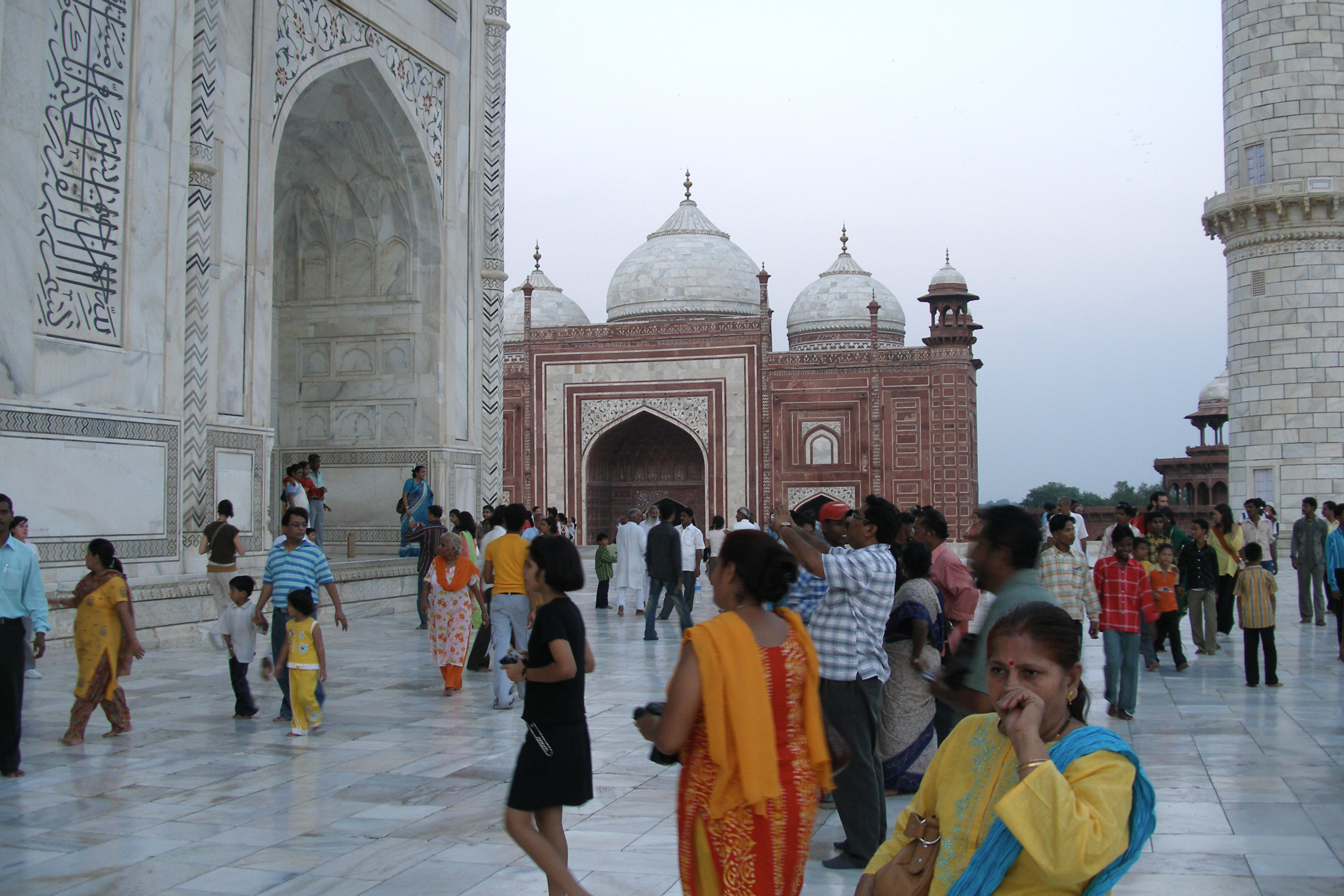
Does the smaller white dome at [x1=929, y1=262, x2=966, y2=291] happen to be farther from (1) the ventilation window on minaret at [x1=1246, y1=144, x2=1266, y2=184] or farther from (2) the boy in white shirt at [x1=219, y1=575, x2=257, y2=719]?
(2) the boy in white shirt at [x1=219, y1=575, x2=257, y2=719]

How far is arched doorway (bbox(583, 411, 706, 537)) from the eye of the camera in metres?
28.1

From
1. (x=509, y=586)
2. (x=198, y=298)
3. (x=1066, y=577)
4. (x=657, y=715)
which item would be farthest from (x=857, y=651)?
(x=198, y=298)

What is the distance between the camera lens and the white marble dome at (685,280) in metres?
29.3

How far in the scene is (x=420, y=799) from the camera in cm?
457

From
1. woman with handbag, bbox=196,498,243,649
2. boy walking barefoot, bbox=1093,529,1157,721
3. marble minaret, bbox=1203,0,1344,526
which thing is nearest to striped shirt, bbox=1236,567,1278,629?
boy walking barefoot, bbox=1093,529,1157,721

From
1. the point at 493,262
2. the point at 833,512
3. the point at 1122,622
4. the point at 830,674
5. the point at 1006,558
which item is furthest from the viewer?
the point at 493,262

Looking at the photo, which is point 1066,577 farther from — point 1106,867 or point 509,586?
point 1106,867

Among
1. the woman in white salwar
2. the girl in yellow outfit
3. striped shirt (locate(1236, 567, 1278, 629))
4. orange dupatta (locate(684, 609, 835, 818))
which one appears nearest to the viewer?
orange dupatta (locate(684, 609, 835, 818))

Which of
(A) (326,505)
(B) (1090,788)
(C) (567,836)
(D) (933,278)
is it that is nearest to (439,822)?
(C) (567,836)

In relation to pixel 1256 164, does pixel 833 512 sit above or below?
below

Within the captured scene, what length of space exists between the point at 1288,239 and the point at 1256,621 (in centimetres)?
1112

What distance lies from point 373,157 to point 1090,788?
43.6 ft

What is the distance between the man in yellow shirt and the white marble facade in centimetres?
379

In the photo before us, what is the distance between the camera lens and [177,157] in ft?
31.3
